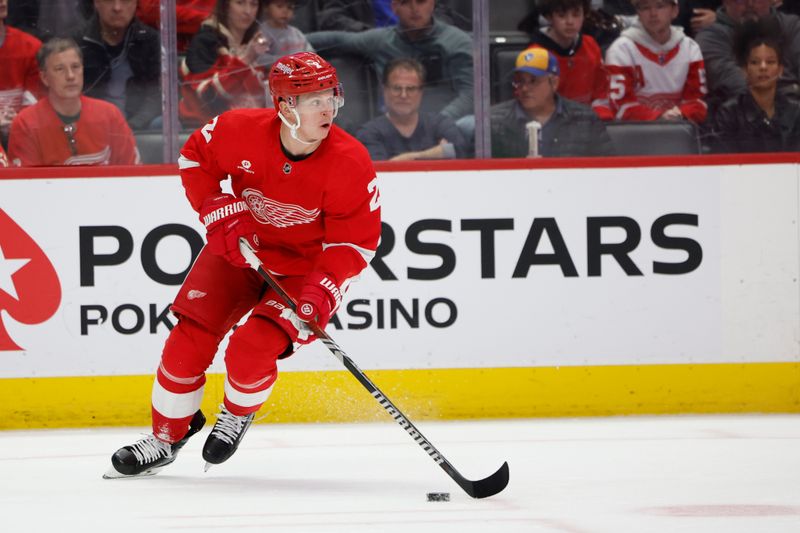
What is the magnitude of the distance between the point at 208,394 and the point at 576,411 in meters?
1.27

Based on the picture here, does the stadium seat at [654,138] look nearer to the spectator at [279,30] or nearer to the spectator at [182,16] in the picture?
the spectator at [279,30]

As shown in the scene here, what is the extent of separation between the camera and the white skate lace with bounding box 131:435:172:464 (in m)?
3.25

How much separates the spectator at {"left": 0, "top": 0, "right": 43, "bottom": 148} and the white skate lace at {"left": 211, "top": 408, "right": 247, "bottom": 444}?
1.63 m

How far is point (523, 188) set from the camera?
443cm

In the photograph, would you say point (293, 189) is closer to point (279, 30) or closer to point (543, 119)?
point (279, 30)

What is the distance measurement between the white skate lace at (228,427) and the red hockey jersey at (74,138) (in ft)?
4.67

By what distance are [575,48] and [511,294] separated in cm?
93

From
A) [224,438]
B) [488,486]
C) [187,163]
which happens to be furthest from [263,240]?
[488,486]

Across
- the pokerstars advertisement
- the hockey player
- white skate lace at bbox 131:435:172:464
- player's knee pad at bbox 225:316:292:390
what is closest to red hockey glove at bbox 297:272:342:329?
the hockey player

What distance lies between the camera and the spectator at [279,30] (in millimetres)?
4469

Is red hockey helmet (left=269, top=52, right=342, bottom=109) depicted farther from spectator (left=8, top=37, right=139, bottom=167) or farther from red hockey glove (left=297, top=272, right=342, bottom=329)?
spectator (left=8, top=37, right=139, bottom=167)

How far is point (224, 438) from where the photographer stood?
3234 millimetres

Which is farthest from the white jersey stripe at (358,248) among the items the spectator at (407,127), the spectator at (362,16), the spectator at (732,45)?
the spectator at (732,45)

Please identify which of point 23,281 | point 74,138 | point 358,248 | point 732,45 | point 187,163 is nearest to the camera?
point 358,248
